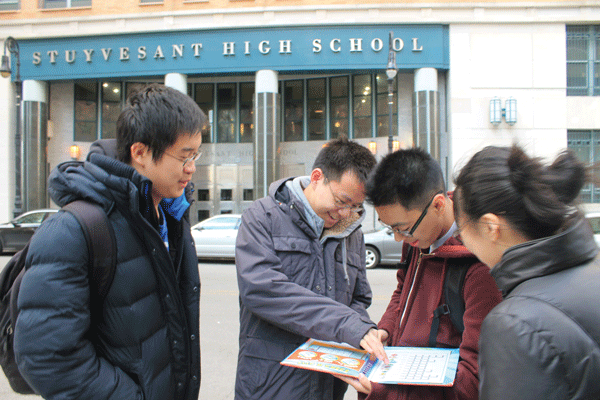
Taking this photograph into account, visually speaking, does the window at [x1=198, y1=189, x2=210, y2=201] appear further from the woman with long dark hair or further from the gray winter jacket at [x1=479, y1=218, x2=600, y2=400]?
the gray winter jacket at [x1=479, y1=218, x2=600, y2=400]

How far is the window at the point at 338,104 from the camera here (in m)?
19.7

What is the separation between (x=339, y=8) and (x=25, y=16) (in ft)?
49.7

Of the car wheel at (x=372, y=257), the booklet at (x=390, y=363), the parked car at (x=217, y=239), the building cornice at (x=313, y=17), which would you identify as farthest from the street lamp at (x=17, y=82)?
the booklet at (x=390, y=363)

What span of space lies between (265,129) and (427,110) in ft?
23.3

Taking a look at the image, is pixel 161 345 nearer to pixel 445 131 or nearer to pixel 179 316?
pixel 179 316

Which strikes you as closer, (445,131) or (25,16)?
(445,131)

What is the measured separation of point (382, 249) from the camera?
37.5 ft

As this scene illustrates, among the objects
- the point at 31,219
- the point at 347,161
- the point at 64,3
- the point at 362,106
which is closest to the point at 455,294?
the point at 347,161

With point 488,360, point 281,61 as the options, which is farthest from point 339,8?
point 488,360

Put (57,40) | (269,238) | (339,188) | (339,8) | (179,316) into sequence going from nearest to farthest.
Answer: (179,316)
(269,238)
(339,188)
(339,8)
(57,40)

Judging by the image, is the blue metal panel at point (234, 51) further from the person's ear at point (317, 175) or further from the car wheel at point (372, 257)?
the person's ear at point (317, 175)

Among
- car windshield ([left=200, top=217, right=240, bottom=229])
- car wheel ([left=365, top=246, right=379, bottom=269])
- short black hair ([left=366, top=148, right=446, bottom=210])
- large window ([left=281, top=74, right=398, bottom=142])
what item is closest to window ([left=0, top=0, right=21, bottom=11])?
large window ([left=281, top=74, right=398, bottom=142])

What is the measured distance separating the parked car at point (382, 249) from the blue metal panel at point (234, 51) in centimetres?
914

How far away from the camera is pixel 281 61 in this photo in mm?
17750
